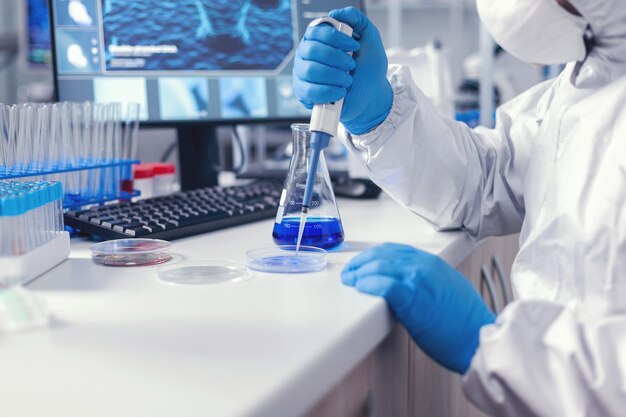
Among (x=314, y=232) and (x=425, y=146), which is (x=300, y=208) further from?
(x=425, y=146)

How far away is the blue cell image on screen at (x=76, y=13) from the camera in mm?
1162

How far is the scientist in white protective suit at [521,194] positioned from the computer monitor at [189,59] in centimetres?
36

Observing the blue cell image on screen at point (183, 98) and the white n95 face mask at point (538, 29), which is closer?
the white n95 face mask at point (538, 29)

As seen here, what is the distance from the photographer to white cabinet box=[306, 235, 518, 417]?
2.14 feet

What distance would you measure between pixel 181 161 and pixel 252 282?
0.72 metres

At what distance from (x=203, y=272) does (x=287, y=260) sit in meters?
0.11

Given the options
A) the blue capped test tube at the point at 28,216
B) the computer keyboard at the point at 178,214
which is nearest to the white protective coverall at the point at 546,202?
the computer keyboard at the point at 178,214

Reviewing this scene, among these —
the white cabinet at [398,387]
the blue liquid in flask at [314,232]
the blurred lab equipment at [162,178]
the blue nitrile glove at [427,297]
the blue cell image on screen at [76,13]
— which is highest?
the blue cell image on screen at [76,13]

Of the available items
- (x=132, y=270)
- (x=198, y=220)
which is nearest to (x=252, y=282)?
(x=132, y=270)

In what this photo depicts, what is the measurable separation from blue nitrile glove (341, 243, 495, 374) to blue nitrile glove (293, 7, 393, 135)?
0.26 m

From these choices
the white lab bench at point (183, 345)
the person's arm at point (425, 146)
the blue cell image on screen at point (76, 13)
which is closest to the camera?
the white lab bench at point (183, 345)

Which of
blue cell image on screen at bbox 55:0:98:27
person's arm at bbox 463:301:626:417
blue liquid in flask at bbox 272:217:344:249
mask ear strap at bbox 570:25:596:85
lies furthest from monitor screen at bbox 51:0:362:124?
person's arm at bbox 463:301:626:417

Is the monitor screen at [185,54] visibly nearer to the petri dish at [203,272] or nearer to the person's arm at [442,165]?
the person's arm at [442,165]

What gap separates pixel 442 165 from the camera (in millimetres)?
1071
